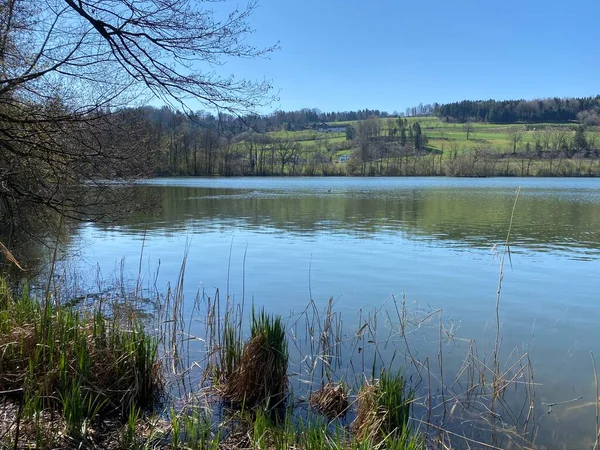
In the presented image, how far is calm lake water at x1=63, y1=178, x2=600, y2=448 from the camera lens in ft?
28.9

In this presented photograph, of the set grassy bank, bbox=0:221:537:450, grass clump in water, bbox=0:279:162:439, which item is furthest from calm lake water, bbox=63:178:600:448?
grass clump in water, bbox=0:279:162:439

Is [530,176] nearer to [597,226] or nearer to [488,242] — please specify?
[597,226]

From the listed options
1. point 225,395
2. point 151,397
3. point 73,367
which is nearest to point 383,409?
point 225,395

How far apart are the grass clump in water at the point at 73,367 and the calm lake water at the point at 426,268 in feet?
13.9

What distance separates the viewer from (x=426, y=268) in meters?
16.5

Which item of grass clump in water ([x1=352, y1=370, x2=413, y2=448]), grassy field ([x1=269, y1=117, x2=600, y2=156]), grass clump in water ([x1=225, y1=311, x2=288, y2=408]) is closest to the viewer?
grass clump in water ([x1=352, y1=370, x2=413, y2=448])

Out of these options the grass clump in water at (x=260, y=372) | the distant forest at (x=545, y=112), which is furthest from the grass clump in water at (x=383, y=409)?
the distant forest at (x=545, y=112)

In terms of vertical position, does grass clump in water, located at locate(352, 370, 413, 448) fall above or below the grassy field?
below

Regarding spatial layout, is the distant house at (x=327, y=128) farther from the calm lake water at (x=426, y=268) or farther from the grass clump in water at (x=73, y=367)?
the grass clump in water at (x=73, y=367)

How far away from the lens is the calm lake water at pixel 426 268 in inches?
347

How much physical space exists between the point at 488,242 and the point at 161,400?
19043mm

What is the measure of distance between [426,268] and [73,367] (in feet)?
43.2

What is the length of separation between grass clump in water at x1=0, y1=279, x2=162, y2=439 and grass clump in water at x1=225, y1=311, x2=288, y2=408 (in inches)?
42.1

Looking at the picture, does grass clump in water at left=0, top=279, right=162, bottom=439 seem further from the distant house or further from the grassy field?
the distant house
